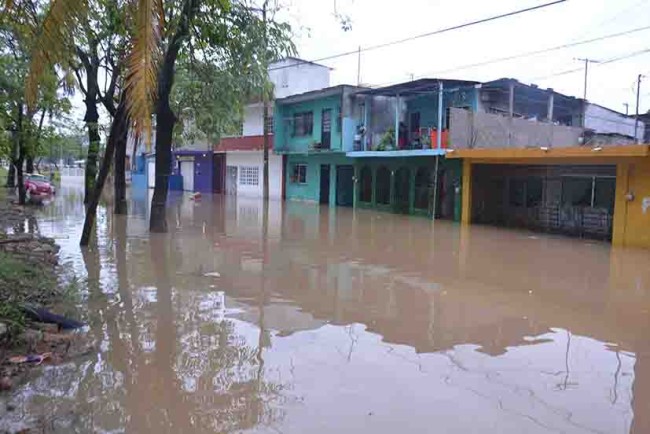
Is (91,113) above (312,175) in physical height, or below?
above

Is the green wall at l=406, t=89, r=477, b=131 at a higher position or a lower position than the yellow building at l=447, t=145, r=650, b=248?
higher

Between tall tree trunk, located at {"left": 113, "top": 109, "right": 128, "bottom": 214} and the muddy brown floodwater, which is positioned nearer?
the muddy brown floodwater

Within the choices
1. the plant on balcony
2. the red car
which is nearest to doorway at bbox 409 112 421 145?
the plant on balcony

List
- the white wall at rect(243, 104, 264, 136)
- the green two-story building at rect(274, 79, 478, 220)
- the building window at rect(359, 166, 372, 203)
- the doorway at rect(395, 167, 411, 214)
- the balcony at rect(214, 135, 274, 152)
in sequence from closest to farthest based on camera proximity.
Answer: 1. the green two-story building at rect(274, 79, 478, 220)
2. the doorway at rect(395, 167, 411, 214)
3. the building window at rect(359, 166, 372, 203)
4. the balcony at rect(214, 135, 274, 152)
5. the white wall at rect(243, 104, 264, 136)

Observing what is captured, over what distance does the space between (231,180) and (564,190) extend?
900 inches

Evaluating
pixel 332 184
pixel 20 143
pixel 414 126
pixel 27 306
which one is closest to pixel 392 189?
pixel 414 126

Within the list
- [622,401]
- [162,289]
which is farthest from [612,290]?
[162,289]

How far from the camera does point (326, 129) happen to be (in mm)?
27953

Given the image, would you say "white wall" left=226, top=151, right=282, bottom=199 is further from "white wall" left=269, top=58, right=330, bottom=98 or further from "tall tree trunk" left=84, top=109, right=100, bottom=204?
"tall tree trunk" left=84, top=109, right=100, bottom=204

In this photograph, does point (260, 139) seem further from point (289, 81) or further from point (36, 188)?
point (36, 188)

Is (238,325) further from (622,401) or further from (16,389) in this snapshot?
(622,401)

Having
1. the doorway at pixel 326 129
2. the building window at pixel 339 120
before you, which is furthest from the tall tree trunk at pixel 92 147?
the doorway at pixel 326 129

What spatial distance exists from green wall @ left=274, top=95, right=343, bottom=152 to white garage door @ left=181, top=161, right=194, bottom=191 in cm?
1148

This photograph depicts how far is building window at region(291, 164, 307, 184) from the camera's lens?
101 ft
